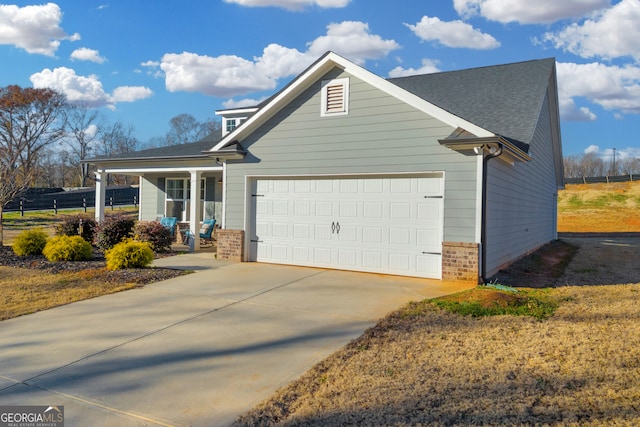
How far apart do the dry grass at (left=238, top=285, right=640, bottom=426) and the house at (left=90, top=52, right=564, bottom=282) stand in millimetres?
3342

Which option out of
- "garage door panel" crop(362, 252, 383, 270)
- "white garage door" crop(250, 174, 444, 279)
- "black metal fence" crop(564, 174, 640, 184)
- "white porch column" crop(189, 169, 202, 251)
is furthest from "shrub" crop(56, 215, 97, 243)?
"black metal fence" crop(564, 174, 640, 184)

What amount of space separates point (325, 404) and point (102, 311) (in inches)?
176

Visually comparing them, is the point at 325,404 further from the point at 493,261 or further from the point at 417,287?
the point at 493,261

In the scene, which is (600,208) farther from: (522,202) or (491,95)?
(491,95)

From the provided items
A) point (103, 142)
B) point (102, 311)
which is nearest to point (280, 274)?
point (102, 311)

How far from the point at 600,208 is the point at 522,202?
102ft

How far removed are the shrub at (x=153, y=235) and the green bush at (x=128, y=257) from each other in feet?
8.35

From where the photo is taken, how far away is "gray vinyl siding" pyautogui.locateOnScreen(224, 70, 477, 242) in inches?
340

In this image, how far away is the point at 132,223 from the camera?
12898 mm

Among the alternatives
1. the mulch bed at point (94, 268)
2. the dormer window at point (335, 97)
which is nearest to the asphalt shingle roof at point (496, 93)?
the dormer window at point (335, 97)

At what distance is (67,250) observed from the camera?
10781mm

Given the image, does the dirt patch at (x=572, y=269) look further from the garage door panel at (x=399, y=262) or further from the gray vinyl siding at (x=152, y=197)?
the gray vinyl siding at (x=152, y=197)

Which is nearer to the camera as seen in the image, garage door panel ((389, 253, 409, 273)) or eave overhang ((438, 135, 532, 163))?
eave overhang ((438, 135, 532, 163))

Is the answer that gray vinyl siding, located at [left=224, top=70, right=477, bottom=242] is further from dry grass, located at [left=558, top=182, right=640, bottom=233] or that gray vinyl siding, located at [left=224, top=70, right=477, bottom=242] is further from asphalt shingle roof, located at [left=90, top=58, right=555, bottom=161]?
dry grass, located at [left=558, top=182, right=640, bottom=233]
